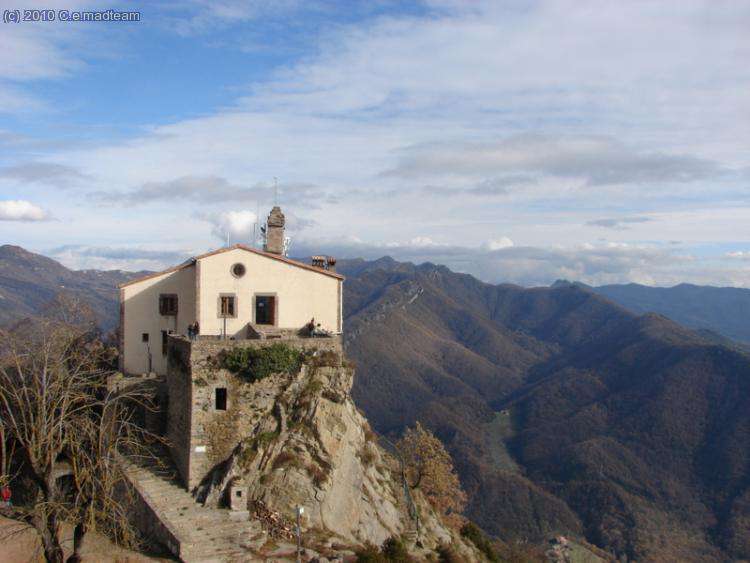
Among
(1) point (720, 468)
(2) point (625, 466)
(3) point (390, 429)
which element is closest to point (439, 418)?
(3) point (390, 429)

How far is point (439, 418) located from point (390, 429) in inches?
716

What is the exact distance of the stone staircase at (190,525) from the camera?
979 inches

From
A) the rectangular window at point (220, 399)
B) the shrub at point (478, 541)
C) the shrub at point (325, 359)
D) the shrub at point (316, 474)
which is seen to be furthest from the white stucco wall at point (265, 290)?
the shrub at point (478, 541)

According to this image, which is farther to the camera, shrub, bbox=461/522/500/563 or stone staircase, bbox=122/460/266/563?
shrub, bbox=461/522/500/563

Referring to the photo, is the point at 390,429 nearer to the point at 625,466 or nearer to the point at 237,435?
the point at 625,466

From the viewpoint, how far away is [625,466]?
172750 mm

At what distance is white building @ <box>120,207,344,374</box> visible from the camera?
1399 inches

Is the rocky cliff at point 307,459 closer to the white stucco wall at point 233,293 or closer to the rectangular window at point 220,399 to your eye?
the rectangular window at point 220,399

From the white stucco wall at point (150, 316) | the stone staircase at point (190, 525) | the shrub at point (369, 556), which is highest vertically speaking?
the white stucco wall at point (150, 316)

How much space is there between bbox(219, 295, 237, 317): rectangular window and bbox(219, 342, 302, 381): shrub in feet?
14.8

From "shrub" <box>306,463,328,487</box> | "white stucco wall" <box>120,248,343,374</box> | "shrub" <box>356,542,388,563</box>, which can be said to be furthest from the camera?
"white stucco wall" <box>120,248,343,374</box>

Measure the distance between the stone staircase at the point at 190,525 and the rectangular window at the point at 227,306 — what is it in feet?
30.0

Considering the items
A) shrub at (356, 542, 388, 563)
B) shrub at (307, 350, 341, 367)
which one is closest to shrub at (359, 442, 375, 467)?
shrub at (307, 350, 341, 367)

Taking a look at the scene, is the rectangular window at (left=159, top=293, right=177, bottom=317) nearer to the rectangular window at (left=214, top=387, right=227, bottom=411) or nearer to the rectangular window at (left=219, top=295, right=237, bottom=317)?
the rectangular window at (left=219, top=295, right=237, bottom=317)
